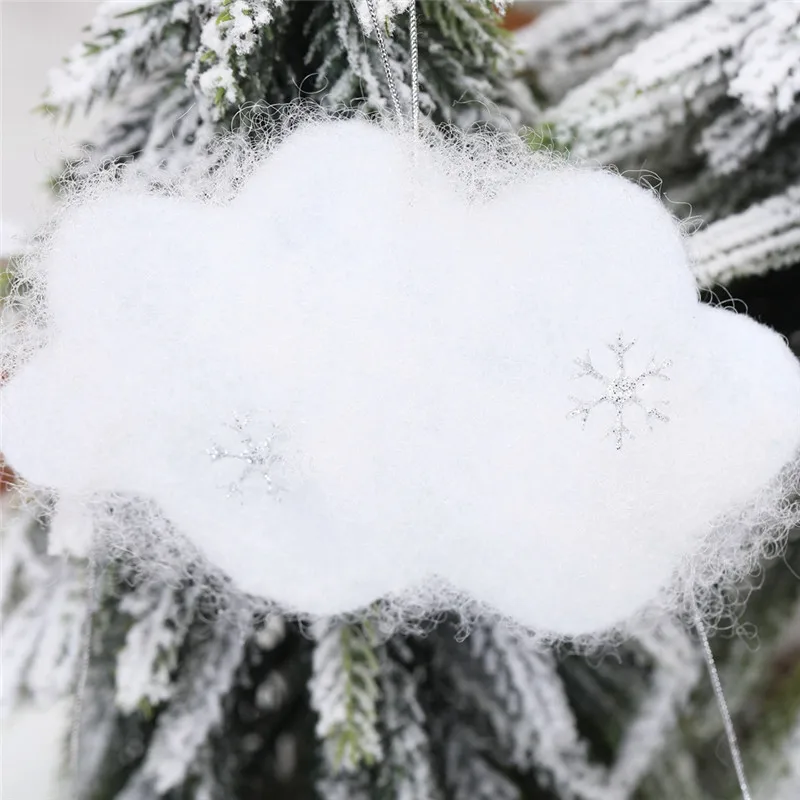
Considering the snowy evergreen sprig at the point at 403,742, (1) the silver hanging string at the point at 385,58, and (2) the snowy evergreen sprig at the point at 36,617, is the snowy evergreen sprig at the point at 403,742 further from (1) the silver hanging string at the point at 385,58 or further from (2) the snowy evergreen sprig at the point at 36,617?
(1) the silver hanging string at the point at 385,58

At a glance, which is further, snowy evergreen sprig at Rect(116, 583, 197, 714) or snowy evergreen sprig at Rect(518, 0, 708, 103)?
snowy evergreen sprig at Rect(518, 0, 708, 103)

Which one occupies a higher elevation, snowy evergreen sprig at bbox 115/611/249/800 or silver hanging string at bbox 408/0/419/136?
silver hanging string at bbox 408/0/419/136

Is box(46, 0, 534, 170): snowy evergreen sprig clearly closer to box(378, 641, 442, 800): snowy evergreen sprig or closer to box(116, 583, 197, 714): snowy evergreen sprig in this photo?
box(116, 583, 197, 714): snowy evergreen sprig

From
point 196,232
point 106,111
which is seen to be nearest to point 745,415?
point 196,232

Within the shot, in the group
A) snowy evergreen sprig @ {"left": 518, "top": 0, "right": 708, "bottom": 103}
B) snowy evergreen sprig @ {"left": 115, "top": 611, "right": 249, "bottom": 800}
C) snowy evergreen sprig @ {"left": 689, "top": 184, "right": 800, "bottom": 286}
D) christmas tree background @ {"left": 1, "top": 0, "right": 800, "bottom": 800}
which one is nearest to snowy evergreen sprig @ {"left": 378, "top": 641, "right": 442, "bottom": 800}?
christmas tree background @ {"left": 1, "top": 0, "right": 800, "bottom": 800}

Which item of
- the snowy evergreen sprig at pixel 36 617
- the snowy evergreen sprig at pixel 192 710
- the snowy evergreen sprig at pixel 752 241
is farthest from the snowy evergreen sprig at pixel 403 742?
the snowy evergreen sprig at pixel 752 241

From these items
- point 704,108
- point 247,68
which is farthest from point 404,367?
point 704,108
